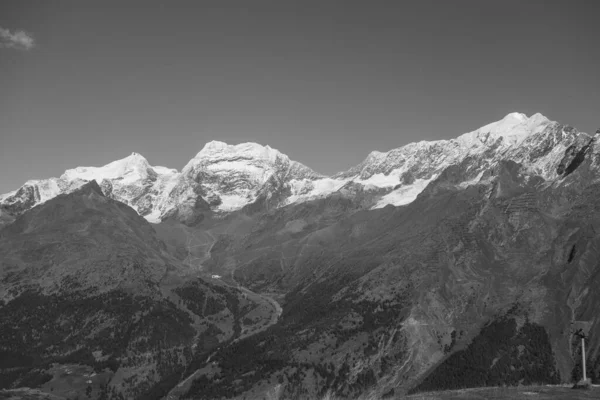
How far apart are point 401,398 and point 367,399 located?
6.86 meters

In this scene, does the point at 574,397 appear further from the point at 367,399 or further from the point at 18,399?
the point at 18,399

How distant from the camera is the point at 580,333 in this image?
7044 centimetres

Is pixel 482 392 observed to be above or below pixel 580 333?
below

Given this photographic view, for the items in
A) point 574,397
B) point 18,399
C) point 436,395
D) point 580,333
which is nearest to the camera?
point 574,397

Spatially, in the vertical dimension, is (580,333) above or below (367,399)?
above

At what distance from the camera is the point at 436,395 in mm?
64938

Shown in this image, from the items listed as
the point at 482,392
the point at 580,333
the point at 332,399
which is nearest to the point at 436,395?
the point at 482,392

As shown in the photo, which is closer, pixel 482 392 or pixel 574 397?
pixel 574 397

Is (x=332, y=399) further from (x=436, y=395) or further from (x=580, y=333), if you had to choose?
(x=580, y=333)

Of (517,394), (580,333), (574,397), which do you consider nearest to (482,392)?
(517,394)

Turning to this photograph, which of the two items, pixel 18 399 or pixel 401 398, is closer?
pixel 401 398

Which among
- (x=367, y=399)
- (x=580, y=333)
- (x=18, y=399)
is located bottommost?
(x=18, y=399)

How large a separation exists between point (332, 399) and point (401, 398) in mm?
7675

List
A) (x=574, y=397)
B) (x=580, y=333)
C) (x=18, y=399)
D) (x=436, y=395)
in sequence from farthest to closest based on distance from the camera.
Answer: (x=18, y=399) < (x=580, y=333) < (x=436, y=395) < (x=574, y=397)
